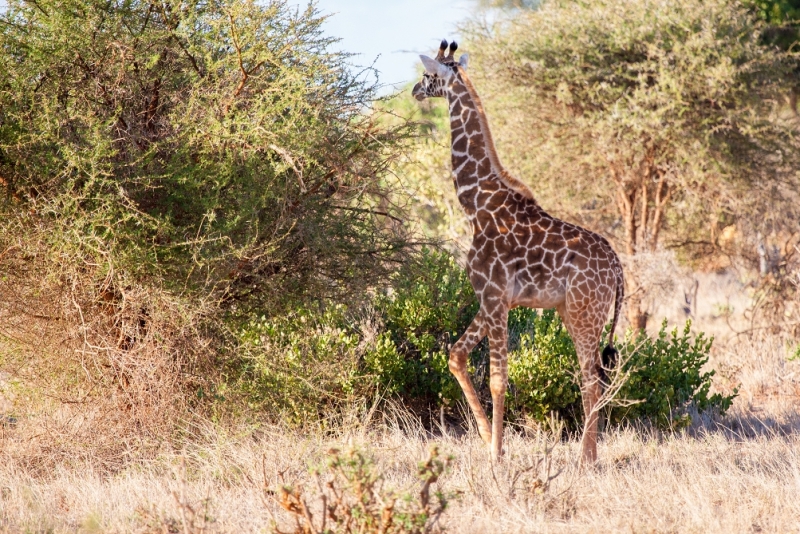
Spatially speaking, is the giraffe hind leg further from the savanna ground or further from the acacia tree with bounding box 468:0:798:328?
the acacia tree with bounding box 468:0:798:328

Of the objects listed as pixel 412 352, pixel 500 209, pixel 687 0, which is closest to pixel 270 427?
pixel 412 352

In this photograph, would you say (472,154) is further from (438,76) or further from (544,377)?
(544,377)

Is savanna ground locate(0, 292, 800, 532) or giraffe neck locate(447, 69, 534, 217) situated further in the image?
giraffe neck locate(447, 69, 534, 217)

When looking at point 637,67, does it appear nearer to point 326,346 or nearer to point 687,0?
point 687,0

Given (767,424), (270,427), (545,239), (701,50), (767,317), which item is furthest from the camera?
(767,317)

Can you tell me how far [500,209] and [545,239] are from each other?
0.38 m

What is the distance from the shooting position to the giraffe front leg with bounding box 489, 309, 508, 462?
19.5ft

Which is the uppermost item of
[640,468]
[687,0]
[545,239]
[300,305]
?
[687,0]

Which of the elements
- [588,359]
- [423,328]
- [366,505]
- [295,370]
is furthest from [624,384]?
[366,505]

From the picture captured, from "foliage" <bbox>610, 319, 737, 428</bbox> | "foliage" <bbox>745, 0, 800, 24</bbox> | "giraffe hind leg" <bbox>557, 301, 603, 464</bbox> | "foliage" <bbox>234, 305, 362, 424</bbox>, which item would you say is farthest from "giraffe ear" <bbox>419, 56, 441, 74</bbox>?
"foliage" <bbox>745, 0, 800, 24</bbox>

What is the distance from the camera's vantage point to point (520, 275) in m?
5.95

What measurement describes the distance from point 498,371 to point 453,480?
0.81 m

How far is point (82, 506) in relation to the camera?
5.54 metres

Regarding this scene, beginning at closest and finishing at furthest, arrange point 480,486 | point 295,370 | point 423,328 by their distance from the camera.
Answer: point 480,486
point 295,370
point 423,328
